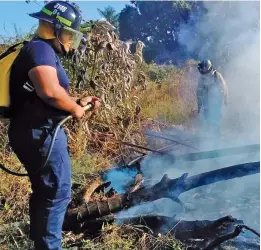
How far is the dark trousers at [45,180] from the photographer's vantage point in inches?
109

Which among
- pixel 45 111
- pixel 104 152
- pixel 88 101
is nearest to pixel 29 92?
pixel 45 111

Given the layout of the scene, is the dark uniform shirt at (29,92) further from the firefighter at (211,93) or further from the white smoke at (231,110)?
the firefighter at (211,93)

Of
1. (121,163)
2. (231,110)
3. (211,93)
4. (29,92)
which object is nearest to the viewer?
(29,92)

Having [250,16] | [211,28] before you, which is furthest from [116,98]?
[211,28]

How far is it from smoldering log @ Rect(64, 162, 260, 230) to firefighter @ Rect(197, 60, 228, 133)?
4.86 m

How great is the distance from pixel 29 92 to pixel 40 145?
35 cm

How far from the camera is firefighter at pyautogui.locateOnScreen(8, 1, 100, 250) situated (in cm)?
264

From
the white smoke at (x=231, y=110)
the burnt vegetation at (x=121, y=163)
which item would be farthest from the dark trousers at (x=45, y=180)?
the white smoke at (x=231, y=110)

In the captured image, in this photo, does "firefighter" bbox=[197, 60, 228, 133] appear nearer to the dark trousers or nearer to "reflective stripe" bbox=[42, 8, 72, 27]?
"reflective stripe" bbox=[42, 8, 72, 27]

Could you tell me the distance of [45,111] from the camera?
277 cm

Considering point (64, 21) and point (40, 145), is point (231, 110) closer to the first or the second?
point (64, 21)

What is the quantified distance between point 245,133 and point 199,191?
15.5 feet

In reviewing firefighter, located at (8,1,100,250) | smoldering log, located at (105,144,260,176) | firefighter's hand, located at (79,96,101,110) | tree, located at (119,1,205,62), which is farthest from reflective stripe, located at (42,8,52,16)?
tree, located at (119,1,205,62)

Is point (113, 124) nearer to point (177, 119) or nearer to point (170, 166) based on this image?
point (170, 166)
